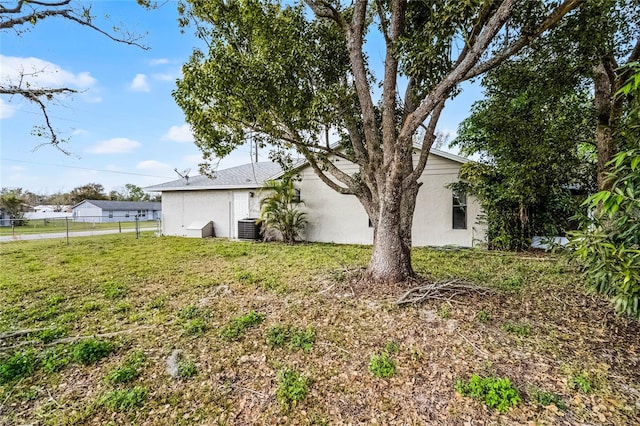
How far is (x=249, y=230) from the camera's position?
11.6 meters

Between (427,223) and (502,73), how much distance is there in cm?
508

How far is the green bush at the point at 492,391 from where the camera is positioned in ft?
7.55

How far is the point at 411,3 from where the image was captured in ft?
16.2

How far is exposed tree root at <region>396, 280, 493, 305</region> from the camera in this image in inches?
164

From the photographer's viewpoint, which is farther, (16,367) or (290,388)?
(16,367)

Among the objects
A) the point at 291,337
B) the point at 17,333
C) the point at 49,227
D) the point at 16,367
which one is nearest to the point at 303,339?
the point at 291,337

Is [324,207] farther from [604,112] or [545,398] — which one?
[545,398]

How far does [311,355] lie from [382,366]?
28.7 inches

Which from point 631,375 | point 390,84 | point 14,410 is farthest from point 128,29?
point 631,375

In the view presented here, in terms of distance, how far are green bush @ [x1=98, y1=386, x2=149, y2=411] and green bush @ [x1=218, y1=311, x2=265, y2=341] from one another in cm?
99

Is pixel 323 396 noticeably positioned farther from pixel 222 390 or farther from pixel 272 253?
pixel 272 253

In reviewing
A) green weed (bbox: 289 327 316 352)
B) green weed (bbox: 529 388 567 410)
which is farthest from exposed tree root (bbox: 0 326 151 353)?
green weed (bbox: 529 388 567 410)

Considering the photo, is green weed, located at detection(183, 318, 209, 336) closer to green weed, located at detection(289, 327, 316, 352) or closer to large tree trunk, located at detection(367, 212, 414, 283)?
green weed, located at detection(289, 327, 316, 352)

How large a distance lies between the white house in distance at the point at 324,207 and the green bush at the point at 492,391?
7532 mm
